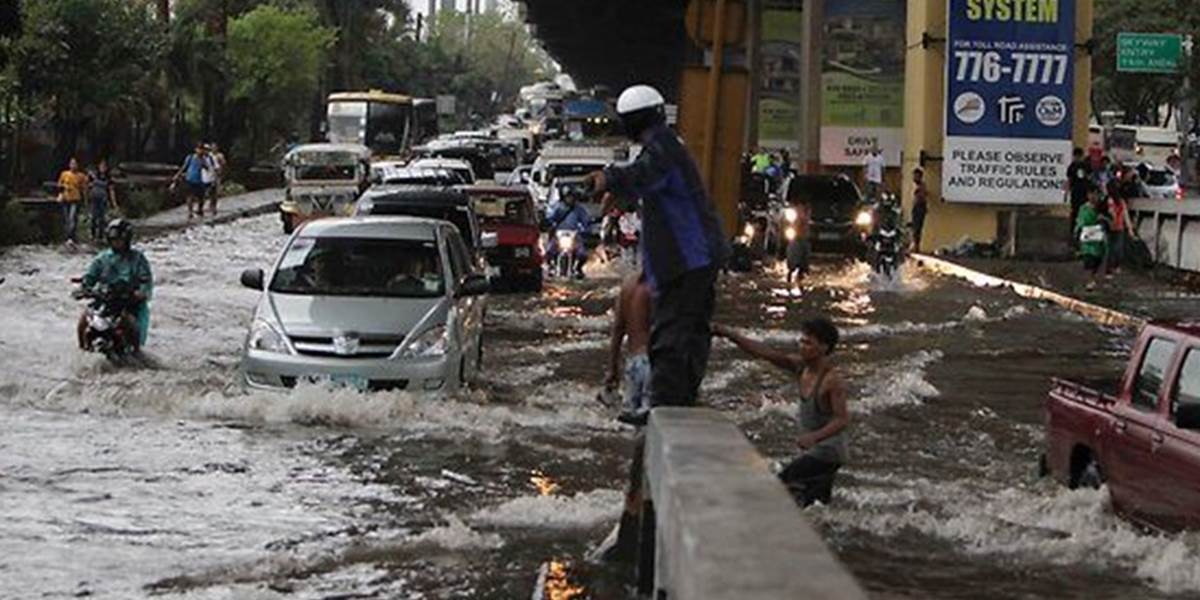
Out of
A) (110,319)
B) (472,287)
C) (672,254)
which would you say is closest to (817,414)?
(672,254)

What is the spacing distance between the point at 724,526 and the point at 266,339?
35.3 ft

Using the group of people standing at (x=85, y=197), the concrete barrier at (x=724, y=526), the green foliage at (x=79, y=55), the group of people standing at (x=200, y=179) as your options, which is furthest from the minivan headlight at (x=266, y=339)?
the group of people standing at (x=200, y=179)

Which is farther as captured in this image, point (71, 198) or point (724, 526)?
point (71, 198)

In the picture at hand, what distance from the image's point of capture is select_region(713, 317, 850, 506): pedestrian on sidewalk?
34.6 ft

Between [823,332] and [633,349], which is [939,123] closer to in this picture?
[633,349]

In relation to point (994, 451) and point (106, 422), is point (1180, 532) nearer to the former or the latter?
point (994, 451)

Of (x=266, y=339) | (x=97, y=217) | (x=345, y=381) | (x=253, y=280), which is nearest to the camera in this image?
(x=345, y=381)

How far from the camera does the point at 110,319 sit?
1842 centimetres

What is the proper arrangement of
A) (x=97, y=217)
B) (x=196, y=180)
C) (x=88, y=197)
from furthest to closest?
1. (x=196, y=180)
2. (x=88, y=197)
3. (x=97, y=217)

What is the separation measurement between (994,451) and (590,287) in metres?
17.0

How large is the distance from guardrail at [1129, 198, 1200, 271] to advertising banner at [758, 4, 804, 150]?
2940 cm

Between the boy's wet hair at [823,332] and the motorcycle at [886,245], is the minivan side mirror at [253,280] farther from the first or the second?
the motorcycle at [886,245]

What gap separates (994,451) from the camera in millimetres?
15102

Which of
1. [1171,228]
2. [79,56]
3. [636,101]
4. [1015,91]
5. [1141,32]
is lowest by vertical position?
[1171,228]
